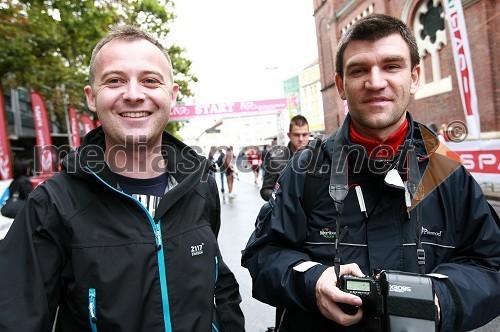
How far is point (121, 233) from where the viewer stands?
1.47 meters

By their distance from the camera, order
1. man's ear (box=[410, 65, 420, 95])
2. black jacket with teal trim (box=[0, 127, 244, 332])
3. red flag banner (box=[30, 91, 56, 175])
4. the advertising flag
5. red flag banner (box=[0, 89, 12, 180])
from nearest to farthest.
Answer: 1. black jacket with teal trim (box=[0, 127, 244, 332])
2. man's ear (box=[410, 65, 420, 95])
3. the advertising flag
4. red flag banner (box=[0, 89, 12, 180])
5. red flag banner (box=[30, 91, 56, 175])

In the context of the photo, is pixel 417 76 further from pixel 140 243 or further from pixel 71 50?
pixel 71 50

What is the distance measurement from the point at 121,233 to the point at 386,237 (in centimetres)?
103

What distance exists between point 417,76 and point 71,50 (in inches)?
507

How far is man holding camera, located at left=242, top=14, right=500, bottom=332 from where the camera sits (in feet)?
4.74

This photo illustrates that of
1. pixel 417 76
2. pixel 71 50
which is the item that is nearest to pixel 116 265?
pixel 417 76

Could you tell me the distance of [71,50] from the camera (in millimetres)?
12336

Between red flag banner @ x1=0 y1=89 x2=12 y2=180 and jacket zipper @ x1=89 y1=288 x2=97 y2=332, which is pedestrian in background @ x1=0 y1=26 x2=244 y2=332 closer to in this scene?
jacket zipper @ x1=89 y1=288 x2=97 y2=332

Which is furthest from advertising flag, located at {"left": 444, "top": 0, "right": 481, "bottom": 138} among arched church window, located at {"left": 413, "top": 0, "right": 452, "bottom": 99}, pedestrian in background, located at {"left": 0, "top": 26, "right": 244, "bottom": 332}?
pedestrian in background, located at {"left": 0, "top": 26, "right": 244, "bottom": 332}

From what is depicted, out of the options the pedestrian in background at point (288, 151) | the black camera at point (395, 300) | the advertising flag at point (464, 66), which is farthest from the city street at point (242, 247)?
the black camera at point (395, 300)

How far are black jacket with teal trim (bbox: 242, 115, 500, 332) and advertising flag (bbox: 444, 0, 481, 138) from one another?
26.6ft

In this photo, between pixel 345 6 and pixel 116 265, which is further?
pixel 345 6

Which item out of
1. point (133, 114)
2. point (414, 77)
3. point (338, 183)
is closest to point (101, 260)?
point (133, 114)

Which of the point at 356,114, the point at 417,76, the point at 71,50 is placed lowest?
the point at 356,114
